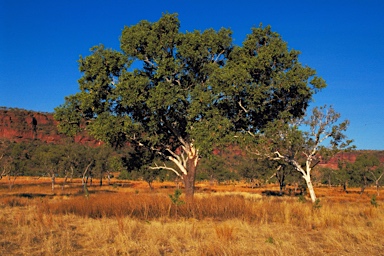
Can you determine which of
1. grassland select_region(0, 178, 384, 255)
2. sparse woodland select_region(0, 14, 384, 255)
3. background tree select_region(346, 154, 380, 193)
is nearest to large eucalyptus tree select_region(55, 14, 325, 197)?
sparse woodland select_region(0, 14, 384, 255)

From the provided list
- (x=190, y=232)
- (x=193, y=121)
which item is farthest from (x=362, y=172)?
(x=190, y=232)

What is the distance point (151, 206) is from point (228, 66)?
872 centimetres

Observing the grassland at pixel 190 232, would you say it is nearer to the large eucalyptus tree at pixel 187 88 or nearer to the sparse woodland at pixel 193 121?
the sparse woodland at pixel 193 121

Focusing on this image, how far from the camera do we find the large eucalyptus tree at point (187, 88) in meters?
17.0

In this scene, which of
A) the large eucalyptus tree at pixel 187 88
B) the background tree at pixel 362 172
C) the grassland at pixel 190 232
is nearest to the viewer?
the grassland at pixel 190 232

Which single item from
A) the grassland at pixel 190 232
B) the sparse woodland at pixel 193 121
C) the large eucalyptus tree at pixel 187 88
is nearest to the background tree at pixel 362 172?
the sparse woodland at pixel 193 121

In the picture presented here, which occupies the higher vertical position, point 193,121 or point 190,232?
point 193,121

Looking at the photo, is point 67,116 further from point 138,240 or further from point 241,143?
point 138,240

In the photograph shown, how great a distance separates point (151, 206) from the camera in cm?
1366

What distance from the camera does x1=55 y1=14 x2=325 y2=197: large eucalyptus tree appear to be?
668 inches

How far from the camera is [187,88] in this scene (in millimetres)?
18641

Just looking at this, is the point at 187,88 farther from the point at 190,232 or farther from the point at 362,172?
the point at 362,172

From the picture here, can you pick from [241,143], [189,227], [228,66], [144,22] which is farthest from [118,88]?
[189,227]

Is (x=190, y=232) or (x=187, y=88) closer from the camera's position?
(x=190, y=232)
